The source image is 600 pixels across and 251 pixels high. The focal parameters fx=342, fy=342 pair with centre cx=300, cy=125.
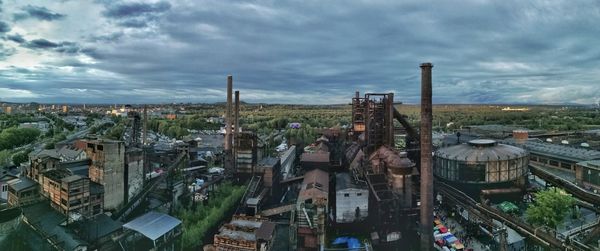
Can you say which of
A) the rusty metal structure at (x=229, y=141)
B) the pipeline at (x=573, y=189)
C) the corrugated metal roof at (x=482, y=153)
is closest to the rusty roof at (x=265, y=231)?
the rusty metal structure at (x=229, y=141)

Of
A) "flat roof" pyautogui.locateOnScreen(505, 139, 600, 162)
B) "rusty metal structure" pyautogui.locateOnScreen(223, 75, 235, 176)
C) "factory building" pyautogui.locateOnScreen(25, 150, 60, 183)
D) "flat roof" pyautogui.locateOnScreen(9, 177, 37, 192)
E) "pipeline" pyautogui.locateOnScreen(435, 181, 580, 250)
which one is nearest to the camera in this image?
"pipeline" pyautogui.locateOnScreen(435, 181, 580, 250)

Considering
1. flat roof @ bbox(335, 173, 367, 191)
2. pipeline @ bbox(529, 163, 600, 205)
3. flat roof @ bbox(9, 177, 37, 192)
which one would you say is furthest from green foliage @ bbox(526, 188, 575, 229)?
flat roof @ bbox(9, 177, 37, 192)

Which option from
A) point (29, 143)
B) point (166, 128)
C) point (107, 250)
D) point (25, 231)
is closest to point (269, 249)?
point (107, 250)

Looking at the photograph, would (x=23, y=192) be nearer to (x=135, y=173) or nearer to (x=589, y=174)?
(x=135, y=173)

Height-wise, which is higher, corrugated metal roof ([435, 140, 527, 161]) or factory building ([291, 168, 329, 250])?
corrugated metal roof ([435, 140, 527, 161])

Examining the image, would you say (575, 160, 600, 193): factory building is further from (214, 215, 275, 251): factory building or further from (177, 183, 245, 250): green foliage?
(177, 183, 245, 250): green foliage

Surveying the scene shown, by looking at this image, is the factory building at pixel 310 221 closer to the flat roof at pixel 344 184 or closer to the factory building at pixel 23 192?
the flat roof at pixel 344 184
